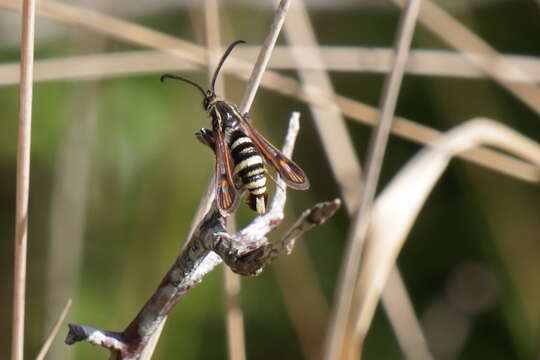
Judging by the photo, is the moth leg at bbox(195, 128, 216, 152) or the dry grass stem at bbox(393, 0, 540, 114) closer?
the moth leg at bbox(195, 128, 216, 152)

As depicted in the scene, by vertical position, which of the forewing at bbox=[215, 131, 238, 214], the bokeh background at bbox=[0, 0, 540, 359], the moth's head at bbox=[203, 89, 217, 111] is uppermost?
the bokeh background at bbox=[0, 0, 540, 359]

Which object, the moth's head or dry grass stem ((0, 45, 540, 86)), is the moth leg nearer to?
the moth's head

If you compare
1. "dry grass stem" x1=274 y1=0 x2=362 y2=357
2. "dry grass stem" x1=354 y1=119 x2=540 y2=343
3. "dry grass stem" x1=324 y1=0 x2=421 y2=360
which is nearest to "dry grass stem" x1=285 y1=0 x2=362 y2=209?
"dry grass stem" x1=274 y1=0 x2=362 y2=357

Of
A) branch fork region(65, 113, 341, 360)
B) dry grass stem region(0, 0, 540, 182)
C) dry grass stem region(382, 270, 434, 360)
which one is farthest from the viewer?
dry grass stem region(382, 270, 434, 360)

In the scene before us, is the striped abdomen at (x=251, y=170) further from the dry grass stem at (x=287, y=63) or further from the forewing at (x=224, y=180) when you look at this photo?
the dry grass stem at (x=287, y=63)

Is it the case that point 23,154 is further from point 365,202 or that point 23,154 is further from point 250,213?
point 250,213

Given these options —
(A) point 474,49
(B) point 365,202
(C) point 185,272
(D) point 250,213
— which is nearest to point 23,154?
(C) point 185,272

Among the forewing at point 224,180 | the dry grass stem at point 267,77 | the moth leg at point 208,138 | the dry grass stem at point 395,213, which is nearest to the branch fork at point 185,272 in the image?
the forewing at point 224,180

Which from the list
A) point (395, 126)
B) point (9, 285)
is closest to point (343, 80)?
point (9, 285)
